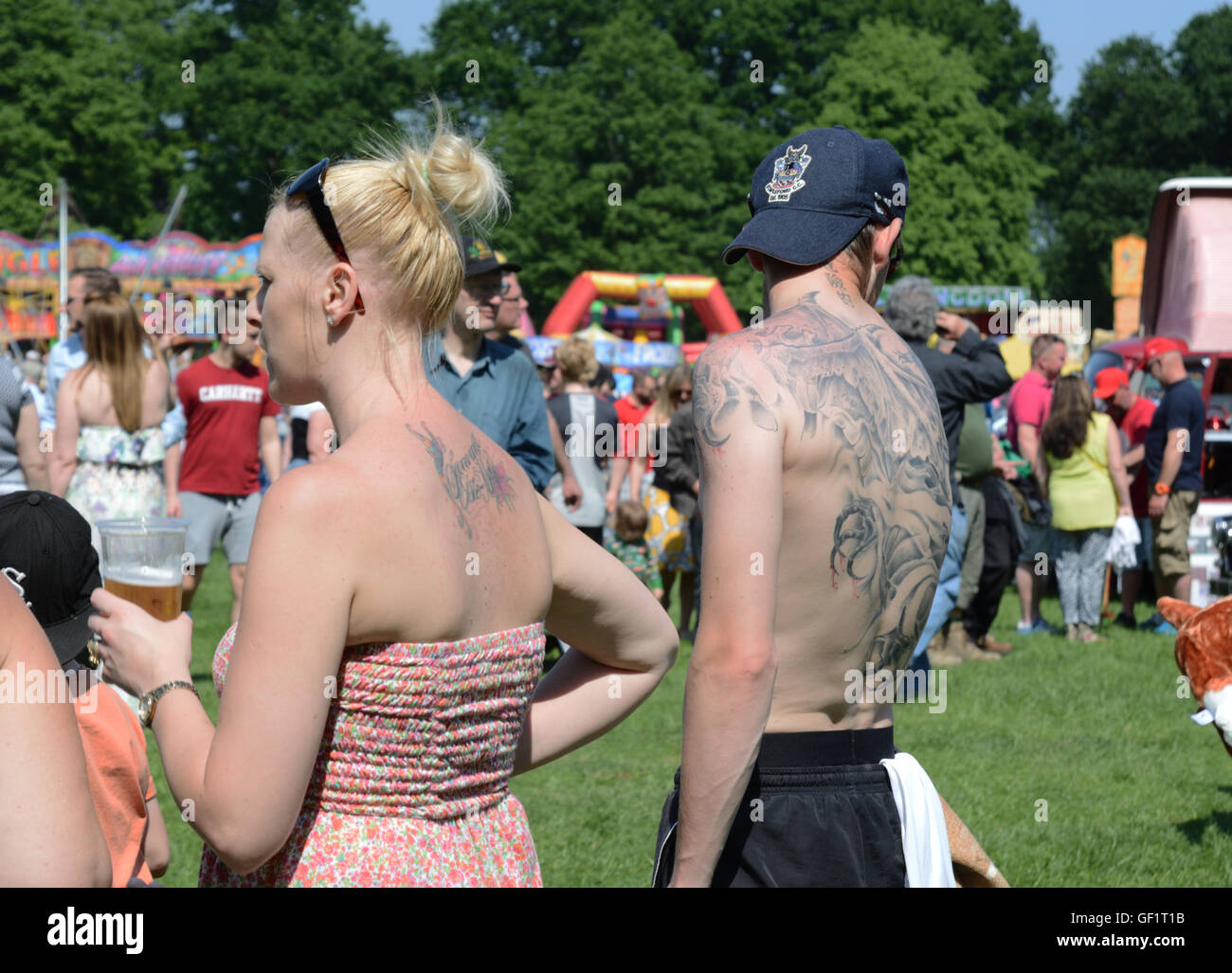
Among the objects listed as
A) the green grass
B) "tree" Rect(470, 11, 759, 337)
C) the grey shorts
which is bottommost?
the green grass

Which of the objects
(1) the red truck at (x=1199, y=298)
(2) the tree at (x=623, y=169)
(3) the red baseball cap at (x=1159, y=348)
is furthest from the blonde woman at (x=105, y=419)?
(2) the tree at (x=623, y=169)

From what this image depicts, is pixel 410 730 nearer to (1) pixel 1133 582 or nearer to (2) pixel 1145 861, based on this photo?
(2) pixel 1145 861

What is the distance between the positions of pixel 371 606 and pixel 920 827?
3.80 feet

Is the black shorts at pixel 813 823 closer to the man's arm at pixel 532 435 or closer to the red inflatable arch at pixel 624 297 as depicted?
the man's arm at pixel 532 435

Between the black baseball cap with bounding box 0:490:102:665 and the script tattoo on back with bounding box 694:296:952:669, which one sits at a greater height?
the script tattoo on back with bounding box 694:296:952:669

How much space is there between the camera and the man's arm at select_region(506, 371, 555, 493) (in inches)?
250

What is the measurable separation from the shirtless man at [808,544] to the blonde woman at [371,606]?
29cm

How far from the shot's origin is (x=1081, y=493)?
35.2ft

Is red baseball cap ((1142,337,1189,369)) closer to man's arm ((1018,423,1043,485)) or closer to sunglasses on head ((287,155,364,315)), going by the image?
man's arm ((1018,423,1043,485))

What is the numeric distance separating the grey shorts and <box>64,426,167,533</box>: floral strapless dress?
0.52m

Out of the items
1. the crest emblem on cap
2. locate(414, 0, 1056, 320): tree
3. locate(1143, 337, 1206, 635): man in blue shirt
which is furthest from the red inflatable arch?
the crest emblem on cap

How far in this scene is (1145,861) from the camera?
17.6 feet

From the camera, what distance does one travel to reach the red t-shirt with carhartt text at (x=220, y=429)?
826 centimetres

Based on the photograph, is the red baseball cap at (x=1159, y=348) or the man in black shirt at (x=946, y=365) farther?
the red baseball cap at (x=1159, y=348)
